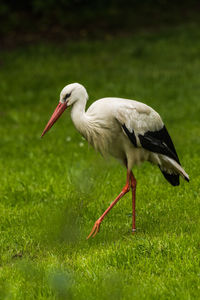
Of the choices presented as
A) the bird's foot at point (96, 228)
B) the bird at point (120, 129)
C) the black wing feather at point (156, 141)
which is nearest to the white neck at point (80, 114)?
the bird at point (120, 129)

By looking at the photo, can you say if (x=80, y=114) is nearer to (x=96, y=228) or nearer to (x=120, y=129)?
(x=120, y=129)

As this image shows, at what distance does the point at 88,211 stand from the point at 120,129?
0.91 m

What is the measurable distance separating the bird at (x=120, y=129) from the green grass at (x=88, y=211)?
0.33m

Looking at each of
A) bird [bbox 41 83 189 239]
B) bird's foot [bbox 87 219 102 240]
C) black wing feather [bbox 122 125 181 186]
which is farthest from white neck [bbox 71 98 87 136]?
bird's foot [bbox 87 219 102 240]

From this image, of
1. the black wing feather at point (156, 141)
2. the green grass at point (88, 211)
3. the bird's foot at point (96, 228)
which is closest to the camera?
the green grass at point (88, 211)

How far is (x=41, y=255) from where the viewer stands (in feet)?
16.3

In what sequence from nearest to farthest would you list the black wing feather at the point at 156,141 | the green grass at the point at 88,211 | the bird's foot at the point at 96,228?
1. the green grass at the point at 88,211
2. the bird's foot at the point at 96,228
3. the black wing feather at the point at 156,141

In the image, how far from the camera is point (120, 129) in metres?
5.41

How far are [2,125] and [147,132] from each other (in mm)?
5449

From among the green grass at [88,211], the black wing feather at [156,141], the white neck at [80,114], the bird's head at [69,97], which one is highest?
the bird's head at [69,97]

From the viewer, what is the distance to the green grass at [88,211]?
422 cm

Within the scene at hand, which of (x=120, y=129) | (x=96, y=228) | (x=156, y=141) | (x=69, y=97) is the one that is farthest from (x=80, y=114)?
(x=96, y=228)

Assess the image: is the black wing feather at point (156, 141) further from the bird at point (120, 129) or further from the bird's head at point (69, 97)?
the bird's head at point (69, 97)

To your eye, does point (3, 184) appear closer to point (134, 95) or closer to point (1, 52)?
point (134, 95)
